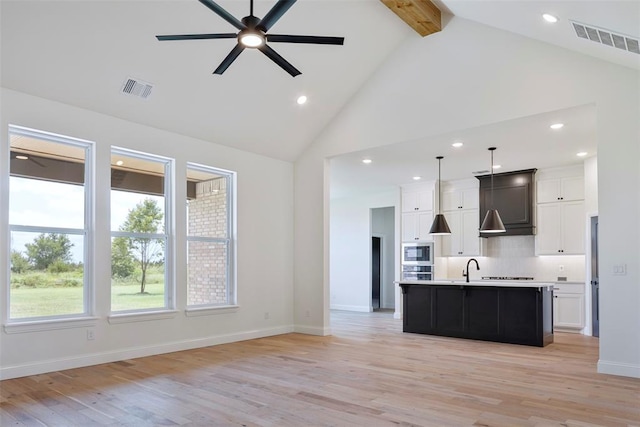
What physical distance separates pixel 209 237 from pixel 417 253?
15.3ft

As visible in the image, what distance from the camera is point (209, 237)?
6.61 metres

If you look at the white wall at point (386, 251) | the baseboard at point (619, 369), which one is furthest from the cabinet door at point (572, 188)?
the white wall at point (386, 251)

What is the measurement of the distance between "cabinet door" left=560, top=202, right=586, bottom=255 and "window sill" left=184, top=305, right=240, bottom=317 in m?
5.72

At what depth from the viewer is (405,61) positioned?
6.23 m

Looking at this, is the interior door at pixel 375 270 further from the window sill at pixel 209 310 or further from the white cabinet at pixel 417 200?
the window sill at pixel 209 310

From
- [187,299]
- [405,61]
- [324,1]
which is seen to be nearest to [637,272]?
[405,61]

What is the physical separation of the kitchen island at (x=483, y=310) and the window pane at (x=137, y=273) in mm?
3917

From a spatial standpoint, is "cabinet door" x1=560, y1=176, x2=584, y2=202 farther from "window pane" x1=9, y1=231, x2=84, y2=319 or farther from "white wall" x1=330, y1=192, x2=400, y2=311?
"window pane" x1=9, y1=231, x2=84, y2=319

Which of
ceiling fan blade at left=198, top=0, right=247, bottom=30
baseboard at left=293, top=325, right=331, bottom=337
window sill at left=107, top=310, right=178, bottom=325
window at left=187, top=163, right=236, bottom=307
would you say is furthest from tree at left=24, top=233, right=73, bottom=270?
baseboard at left=293, top=325, right=331, bottom=337

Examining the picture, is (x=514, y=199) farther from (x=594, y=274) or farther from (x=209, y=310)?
(x=209, y=310)

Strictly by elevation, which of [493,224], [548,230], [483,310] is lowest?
[483,310]

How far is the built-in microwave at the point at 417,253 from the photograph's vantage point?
931 centimetres

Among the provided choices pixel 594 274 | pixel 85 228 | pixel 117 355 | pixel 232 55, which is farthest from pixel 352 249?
pixel 232 55

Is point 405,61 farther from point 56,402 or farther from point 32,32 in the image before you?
point 56,402
